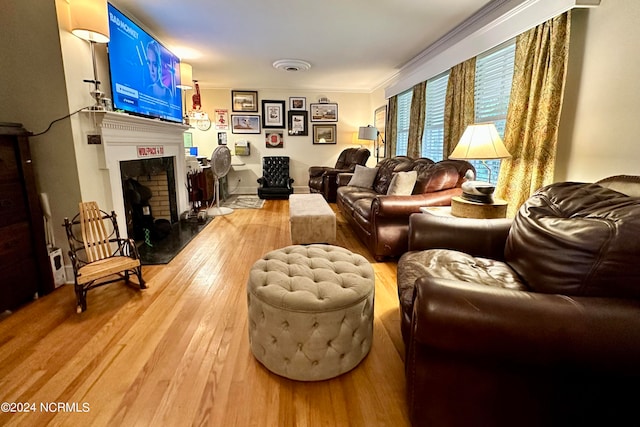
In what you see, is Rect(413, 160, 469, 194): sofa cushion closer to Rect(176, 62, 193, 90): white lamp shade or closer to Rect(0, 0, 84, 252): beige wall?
Rect(0, 0, 84, 252): beige wall

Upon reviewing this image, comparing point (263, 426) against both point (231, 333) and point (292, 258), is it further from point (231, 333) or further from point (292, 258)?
point (292, 258)

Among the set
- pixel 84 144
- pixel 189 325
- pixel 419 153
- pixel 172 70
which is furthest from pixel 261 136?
pixel 189 325

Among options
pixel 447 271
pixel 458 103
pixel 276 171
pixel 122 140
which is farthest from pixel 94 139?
pixel 276 171

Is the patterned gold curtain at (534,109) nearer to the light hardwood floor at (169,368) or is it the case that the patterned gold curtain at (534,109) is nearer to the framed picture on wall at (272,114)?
the light hardwood floor at (169,368)

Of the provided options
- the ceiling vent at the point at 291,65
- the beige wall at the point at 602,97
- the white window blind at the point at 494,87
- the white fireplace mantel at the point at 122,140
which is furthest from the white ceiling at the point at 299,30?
the beige wall at the point at 602,97

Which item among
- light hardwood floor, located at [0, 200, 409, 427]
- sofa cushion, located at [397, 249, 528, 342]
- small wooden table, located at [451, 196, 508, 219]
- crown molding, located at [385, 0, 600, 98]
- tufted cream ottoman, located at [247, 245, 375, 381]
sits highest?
crown molding, located at [385, 0, 600, 98]

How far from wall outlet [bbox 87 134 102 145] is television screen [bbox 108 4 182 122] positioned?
1.09 feet

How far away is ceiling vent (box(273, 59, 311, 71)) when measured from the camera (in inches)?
182

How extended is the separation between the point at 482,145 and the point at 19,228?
3346 mm

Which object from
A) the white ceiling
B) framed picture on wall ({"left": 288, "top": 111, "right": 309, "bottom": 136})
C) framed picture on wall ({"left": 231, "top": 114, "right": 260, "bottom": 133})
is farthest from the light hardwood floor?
framed picture on wall ({"left": 288, "top": 111, "right": 309, "bottom": 136})

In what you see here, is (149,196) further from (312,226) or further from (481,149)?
(481,149)

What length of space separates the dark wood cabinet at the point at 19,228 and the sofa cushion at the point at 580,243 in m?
3.07

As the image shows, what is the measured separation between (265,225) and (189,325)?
2.42m

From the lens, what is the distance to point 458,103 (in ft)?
11.2
